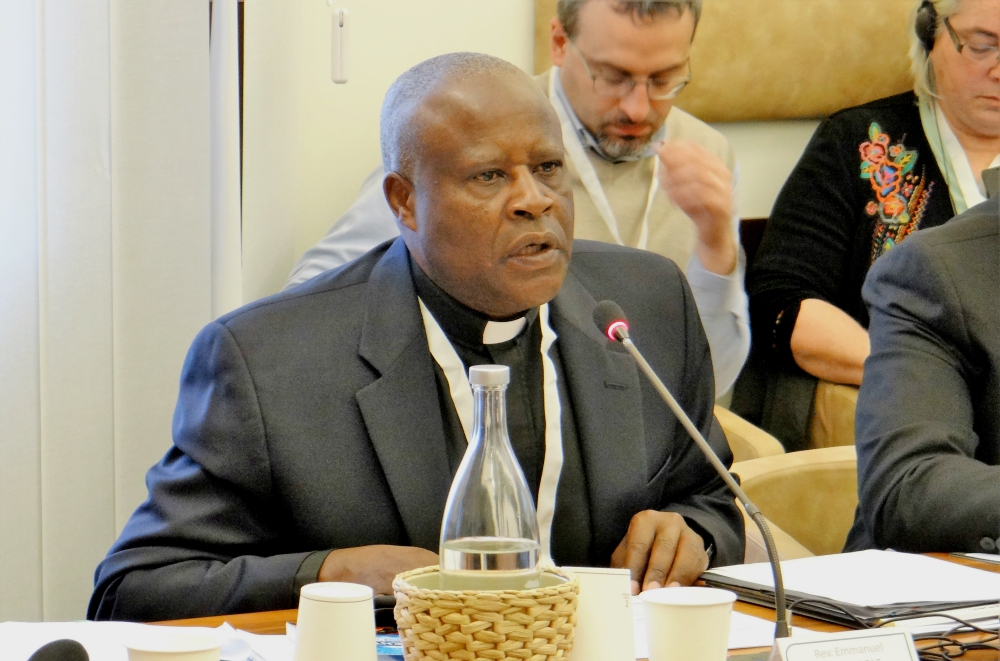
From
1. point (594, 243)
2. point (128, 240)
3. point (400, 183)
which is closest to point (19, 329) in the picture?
point (128, 240)

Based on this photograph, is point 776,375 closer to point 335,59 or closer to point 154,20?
point 335,59

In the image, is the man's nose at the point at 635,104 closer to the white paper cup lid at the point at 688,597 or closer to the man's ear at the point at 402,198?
the man's ear at the point at 402,198

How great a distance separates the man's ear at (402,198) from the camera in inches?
67.7

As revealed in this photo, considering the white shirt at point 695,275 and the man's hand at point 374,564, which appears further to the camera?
the white shirt at point 695,275

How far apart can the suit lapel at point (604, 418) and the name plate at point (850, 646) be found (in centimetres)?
61

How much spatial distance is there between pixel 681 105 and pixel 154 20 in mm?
1403

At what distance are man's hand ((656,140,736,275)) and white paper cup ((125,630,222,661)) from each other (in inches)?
60.9

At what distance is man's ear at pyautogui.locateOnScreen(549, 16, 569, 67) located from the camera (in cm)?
282

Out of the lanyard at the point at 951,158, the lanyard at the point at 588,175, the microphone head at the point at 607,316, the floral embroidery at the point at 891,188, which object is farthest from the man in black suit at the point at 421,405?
the lanyard at the point at 951,158

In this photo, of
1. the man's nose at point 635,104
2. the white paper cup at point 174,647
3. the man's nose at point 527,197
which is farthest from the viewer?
the man's nose at point 635,104

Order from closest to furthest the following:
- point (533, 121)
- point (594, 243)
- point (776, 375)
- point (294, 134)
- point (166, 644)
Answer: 1. point (166, 644)
2. point (533, 121)
3. point (594, 243)
4. point (294, 134)
5. point (776, 375)

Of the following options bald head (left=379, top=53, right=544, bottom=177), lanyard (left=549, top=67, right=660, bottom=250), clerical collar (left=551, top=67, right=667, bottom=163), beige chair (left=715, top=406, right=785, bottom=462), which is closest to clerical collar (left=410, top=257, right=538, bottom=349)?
bald head (left=379, top=53, right=544, bottom=177)

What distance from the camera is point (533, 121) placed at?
5.32 ft

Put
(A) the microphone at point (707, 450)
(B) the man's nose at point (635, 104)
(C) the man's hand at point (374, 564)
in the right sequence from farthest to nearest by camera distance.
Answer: (B) the man's nose at point (635, 104)
(C) the man's hand at point (374, 564)
(A) the microphone at point (707, 450)
